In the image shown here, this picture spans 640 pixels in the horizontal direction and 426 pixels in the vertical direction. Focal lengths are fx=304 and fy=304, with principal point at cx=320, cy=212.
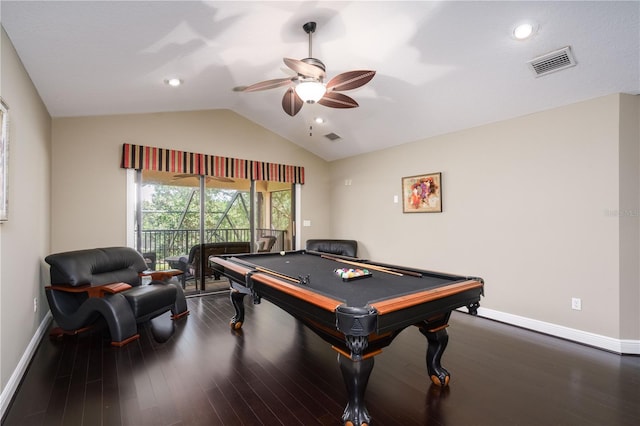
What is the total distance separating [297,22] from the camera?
2682 mm

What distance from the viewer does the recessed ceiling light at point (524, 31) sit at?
97.3 inches

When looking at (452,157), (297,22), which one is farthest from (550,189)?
(297,22)

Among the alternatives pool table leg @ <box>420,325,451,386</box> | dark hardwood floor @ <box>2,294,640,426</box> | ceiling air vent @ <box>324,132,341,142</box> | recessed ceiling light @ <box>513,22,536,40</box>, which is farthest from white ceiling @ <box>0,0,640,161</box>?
dark hardwood floor @ <box>2,294,640,426</box>

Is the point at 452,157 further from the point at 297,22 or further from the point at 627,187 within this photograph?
the point at 297,22

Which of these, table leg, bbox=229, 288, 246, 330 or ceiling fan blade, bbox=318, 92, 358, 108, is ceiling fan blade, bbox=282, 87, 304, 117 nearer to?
ceiling fan blade, bbox=318, 92, 358, 108

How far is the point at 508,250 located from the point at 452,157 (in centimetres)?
145

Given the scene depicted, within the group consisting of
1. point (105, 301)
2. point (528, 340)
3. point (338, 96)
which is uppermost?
point (338, 96)

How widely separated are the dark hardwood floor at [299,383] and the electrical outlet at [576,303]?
1.22ft

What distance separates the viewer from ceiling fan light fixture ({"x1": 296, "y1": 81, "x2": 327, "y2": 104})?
8.04 ft

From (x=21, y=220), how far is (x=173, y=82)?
2070mm

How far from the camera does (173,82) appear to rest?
3607 millimetres

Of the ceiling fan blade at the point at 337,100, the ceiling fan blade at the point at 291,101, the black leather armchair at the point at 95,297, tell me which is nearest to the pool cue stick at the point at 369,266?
the ceiling fan blade at the point at 337,100

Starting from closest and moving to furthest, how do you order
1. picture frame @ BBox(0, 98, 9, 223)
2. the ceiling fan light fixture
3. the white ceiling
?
picture frame @ BBox(0, 98, 9, 223)
the white ceiling
the ceiling fan light fixture

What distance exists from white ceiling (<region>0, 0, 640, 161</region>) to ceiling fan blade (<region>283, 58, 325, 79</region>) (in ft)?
1.95
